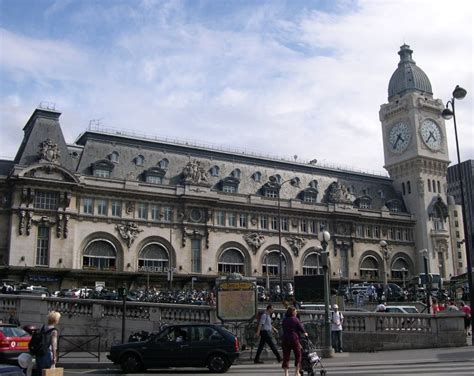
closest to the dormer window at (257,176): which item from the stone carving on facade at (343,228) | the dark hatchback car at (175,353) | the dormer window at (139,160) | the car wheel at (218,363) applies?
the stone carving on facade at (343,228)

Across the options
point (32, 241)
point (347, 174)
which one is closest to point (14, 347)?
point (32, 241)

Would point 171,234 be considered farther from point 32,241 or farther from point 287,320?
point 287,320

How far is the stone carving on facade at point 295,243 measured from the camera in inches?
2945

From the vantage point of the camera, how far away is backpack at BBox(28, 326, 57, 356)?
1230 centimetres

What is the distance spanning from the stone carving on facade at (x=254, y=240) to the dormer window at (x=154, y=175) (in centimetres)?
1277

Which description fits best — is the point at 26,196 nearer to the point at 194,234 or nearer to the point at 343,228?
the point at 194,234

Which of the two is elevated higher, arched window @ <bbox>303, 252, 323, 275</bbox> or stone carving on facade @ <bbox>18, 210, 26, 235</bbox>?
stone carving on facade @ <bbox>18, 210, 26, 235</bbox>

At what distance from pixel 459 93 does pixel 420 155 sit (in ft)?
213

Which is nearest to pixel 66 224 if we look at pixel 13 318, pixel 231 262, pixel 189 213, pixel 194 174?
pixel 189 213

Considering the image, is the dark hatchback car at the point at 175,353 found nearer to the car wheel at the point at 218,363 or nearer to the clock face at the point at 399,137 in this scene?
the car wheel at the point at 218,363

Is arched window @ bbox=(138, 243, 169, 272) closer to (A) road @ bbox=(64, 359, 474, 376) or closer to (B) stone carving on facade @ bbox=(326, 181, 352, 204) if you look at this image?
(B) stone carving on facade @ bbox=(326, 181, 352, 204)

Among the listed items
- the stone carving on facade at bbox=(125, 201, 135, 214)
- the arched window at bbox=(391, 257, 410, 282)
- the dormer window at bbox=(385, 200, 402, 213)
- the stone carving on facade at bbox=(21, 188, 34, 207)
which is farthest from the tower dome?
the stone carving on facade at bbox=(21, 188, 34, 207)

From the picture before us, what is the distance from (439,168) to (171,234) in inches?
1929

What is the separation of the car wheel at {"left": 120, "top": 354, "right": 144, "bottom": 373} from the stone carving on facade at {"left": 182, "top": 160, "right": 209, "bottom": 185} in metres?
49.7
